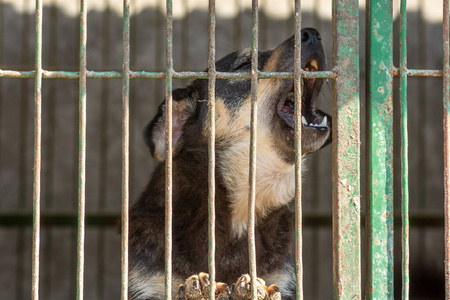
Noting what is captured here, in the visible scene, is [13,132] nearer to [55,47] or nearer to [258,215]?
[55,47]

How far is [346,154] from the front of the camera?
2.83 metres

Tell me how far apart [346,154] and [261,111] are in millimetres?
1299

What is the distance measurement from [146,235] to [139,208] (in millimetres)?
254

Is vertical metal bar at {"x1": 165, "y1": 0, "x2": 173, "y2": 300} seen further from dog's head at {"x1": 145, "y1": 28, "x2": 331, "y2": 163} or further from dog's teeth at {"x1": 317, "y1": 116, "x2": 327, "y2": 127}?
dog's teeth at {"x1": 317, "y1": 116, "x2": 327, "y2": 127}

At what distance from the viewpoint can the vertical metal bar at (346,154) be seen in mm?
2783

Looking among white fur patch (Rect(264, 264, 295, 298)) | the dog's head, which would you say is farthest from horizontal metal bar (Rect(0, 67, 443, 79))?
white fur patch (Rect(264, 264, 295, 298))

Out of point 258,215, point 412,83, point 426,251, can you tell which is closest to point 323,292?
point 426,251

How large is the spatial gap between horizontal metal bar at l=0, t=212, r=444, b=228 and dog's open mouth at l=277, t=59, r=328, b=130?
3865mm

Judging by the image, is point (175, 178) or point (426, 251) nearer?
point (175, 178)

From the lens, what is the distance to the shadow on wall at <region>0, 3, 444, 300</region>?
25.2 ft

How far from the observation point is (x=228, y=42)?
25.3ft

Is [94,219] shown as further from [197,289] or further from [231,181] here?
[197,289]

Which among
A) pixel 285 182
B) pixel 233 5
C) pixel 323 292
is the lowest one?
pixel 323 292

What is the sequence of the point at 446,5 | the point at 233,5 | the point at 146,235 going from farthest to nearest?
1. the point at 233,5
2. the point at 146,235
3. the point at 446,5
